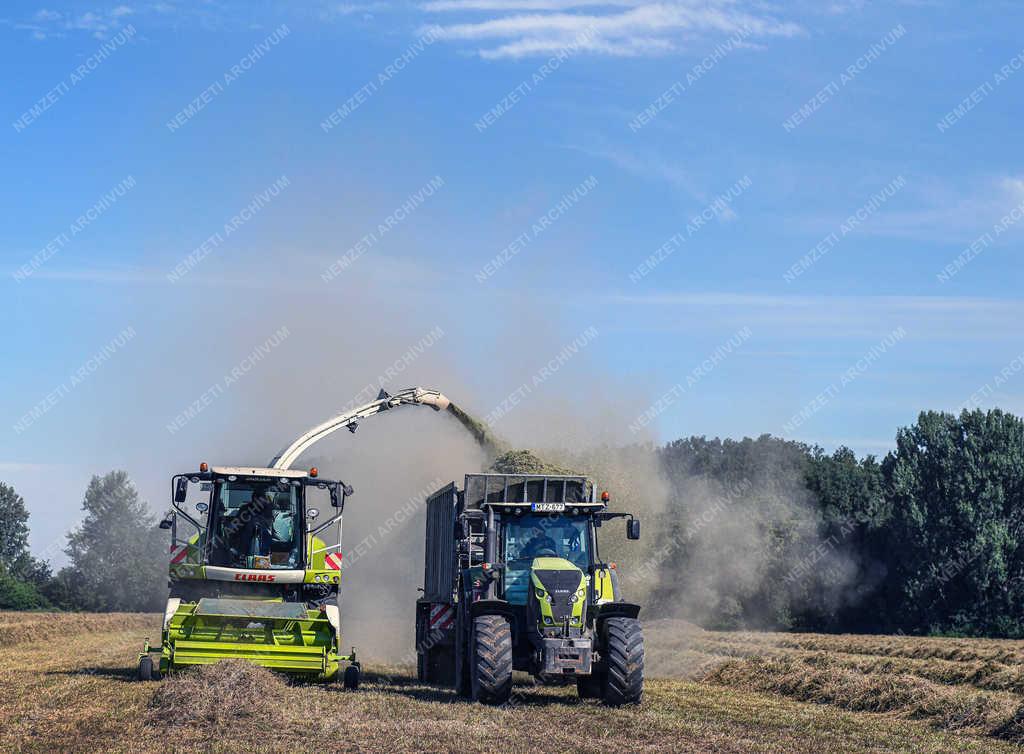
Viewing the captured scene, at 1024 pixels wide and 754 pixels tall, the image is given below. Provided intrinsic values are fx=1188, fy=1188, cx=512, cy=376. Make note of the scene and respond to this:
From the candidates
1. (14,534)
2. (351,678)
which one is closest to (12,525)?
(14,534)

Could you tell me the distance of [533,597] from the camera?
18.1 metres

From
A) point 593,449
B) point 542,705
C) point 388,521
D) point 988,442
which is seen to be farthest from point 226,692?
point 988,442

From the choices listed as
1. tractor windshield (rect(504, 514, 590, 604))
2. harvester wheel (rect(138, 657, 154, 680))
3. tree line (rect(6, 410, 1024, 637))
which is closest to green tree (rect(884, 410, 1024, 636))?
tree line (rect(6, 410, 1024, 637))

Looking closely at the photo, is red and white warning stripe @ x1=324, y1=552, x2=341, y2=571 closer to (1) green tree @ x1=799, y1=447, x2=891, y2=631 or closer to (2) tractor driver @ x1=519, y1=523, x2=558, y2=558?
(2) tractor driver @ x1=519, y1=523, x2=558, y2=558

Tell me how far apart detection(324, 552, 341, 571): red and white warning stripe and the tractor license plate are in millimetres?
4136

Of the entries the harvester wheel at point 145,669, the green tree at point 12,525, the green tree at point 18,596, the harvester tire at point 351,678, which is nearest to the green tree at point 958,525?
the harvester tire at point 351,678

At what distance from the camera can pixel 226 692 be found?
15.5 m

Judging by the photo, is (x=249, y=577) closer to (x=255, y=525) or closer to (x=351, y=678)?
(x=255, y=525)

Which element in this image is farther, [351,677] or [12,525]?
[12,525]

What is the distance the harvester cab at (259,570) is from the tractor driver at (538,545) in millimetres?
3396

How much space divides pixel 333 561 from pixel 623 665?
6.35m

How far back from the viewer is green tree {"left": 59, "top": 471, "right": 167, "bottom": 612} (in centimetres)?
8212

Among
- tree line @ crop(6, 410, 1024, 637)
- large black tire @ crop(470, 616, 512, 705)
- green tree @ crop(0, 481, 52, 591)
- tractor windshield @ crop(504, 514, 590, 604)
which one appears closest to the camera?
large black tire @ crop(470, 616, 512, 705)

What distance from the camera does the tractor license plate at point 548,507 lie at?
19.2 metres
